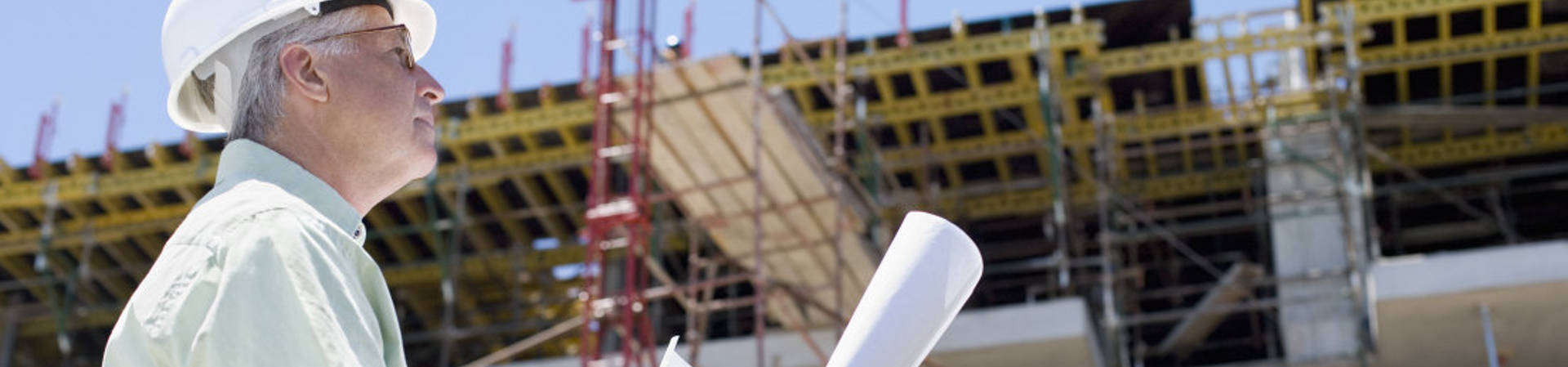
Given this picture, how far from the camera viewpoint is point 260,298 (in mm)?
1415

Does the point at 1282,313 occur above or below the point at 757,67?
below

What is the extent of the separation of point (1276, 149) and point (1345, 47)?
902 millimetres

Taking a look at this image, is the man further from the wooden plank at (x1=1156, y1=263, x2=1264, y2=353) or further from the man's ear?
the wooden plank at (x1=1156, y1=263, x2=1264, y2=353)

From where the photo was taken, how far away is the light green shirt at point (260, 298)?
4.55 feet

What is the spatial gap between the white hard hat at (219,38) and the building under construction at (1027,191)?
10.6 metres

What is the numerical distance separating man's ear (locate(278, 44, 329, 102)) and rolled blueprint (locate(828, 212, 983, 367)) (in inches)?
19.5

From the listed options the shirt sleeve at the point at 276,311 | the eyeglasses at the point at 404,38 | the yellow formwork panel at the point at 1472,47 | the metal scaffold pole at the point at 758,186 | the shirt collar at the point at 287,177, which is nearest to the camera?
the shirt sleeve at the point at 276,311

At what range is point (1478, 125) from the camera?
15562 mm

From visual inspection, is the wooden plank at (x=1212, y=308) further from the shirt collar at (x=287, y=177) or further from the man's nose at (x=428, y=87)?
the shirt collar at (x=287, y=177)

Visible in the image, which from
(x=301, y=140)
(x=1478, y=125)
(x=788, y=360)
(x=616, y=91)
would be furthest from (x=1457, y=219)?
Answer: (x=301, y=140)

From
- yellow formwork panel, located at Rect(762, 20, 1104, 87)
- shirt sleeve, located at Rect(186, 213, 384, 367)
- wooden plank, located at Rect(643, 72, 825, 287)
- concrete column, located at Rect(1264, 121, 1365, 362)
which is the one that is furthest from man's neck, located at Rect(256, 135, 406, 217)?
yellow formwork panel, located at Rect(762, 20, 1104, 87)

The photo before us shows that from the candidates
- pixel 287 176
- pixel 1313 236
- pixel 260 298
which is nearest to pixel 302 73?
pixel 287 176

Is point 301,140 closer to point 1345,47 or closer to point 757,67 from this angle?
point 757,67

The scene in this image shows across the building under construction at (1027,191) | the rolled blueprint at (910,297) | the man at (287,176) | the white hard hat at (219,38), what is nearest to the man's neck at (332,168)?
the man at (287,176)
